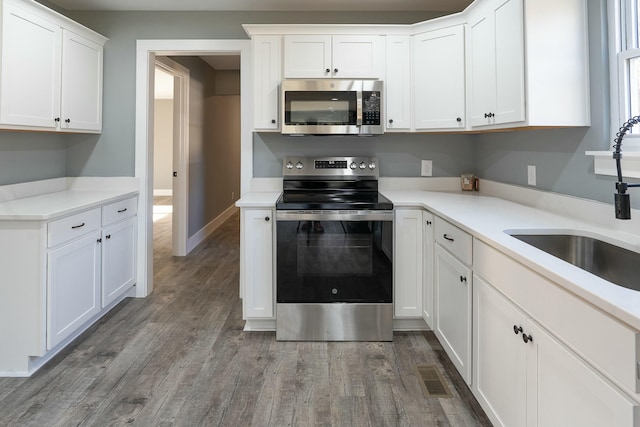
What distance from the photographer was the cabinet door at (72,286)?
2264mm

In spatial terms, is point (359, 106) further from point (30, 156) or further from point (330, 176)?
point (30, 156)

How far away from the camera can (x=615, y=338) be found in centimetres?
93

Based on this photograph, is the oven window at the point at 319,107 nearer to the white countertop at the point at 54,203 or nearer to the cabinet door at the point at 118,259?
the white countertop at the point at 54,203

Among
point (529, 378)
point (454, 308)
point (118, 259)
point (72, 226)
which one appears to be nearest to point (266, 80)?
point (72, 226)

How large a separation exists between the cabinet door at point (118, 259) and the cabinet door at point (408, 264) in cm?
203

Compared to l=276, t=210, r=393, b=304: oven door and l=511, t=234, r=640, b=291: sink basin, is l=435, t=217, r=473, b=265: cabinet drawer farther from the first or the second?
l=276, t=210, r=393, b=304: oven door

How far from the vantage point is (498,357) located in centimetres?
160

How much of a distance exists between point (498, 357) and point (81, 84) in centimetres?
328

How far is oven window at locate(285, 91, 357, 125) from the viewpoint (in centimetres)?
288

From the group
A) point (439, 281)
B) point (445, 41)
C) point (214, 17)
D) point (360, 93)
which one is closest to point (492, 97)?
point (445, 41)

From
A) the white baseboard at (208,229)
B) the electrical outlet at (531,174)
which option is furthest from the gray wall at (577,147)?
the white baseboard at (208,229)

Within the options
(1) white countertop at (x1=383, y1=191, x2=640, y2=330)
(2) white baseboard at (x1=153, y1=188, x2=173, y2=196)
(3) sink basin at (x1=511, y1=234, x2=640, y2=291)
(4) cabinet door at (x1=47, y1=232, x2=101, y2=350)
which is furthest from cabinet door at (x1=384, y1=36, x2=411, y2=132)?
(2) white baseboard at (x1=153, y1=188, x2=173, y2=196)

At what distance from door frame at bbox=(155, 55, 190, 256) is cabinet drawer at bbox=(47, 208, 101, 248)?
2.04 m

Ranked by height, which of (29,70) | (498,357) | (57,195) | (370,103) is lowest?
(498,357)
